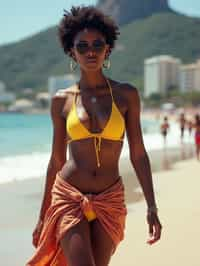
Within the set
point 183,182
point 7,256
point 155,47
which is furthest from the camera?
point 155,47

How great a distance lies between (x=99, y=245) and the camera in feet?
7.61

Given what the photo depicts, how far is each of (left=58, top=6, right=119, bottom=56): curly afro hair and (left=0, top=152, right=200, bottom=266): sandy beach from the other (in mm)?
2444

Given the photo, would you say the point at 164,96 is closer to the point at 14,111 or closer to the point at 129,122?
the point at 14,111

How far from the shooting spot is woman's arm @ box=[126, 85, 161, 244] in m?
2.46

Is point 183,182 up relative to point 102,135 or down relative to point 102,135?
down

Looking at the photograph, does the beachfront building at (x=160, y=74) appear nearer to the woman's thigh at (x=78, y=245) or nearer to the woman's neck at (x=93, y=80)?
the woman's neck at (x=93, y=80)

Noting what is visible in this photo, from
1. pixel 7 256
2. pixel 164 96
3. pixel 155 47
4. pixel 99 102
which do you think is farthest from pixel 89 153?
pixel 155 47

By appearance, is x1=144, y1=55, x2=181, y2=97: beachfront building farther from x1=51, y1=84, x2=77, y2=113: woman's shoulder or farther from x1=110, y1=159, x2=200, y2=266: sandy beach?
x1=51, y1=84, x2=77, y2=113: woman's shoulder

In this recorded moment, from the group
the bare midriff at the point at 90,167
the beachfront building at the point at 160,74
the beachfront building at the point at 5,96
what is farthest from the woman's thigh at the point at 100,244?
the beachfront building at the point at 5,96

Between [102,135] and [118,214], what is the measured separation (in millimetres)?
377

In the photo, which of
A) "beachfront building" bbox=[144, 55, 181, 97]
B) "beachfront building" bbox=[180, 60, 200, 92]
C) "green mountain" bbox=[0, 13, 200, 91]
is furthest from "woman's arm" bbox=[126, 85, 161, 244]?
"green mountain" bbox=[0, 13, 200, 91]

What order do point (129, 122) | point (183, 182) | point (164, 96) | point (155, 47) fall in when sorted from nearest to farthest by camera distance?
point (129, 122) < point (183, 182) < point (164, 96) < point (155, 47)

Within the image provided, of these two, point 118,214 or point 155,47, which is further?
point 155,47

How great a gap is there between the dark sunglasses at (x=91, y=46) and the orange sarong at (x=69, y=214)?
0.62 metres
